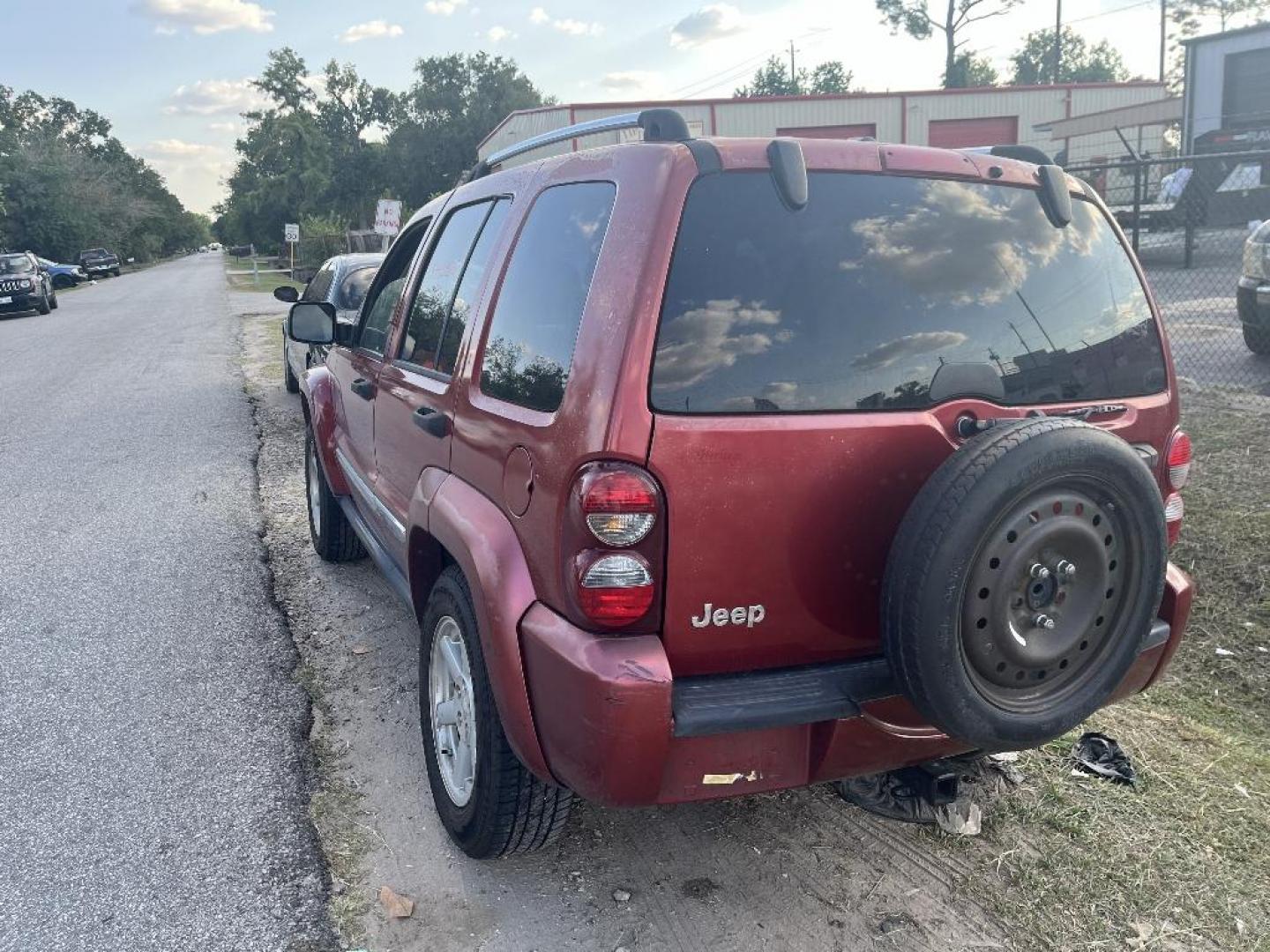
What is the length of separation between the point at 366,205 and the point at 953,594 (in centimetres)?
8042

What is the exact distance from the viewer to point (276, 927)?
2.79 meters

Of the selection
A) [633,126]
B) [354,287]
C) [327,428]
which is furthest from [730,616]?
[354,287]

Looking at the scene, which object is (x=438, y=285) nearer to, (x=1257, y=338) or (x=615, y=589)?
(x=615, y=589)

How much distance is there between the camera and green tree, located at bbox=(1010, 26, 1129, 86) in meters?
80.4

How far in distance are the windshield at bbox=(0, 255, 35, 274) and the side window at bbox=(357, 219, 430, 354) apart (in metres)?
26.6

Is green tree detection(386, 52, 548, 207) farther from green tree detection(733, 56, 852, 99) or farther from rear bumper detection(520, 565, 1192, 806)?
rear bumper detection(520, 565, 1192, 806)

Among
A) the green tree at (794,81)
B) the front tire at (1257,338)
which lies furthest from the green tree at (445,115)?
the front tire at (1257,338)

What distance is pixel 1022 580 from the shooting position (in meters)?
2.39

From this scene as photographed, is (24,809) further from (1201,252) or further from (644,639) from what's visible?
(1201,252)

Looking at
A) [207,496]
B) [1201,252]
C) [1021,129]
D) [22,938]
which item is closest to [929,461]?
[22,938]

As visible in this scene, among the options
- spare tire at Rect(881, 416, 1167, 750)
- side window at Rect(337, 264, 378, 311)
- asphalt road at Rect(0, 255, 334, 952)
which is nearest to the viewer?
spare tire at Rect(881, 416, 1167, 750)

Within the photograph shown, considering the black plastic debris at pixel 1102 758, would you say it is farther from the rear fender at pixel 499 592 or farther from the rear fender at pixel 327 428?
the rear fender at pixel 327 428

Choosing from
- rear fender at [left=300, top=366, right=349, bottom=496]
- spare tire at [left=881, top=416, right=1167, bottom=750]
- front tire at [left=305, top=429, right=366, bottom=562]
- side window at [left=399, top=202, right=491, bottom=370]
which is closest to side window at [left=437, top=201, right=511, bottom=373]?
side window at [left=399, top=202, right=491, bottom=370]

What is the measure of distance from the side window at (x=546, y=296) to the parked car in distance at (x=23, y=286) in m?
27.5
